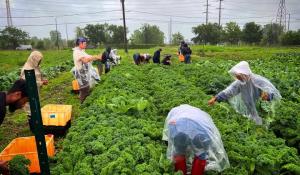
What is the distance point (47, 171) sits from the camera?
16.1 ft

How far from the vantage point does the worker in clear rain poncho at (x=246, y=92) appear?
717 cm

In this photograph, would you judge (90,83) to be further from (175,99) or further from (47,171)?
(47,171)

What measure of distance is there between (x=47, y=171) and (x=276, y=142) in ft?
13.2

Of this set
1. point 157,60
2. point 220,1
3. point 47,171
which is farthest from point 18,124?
point 220,1

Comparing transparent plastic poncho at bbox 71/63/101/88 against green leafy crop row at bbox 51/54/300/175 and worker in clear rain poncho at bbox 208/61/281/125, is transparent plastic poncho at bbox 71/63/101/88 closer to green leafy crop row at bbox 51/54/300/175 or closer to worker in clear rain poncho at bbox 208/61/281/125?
green leafy crop row at bbox 51/54/300/175

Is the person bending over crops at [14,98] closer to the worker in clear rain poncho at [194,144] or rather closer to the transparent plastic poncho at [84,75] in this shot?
the worker in clear rain poncho at [194,144]

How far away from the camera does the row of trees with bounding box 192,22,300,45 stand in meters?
64.2

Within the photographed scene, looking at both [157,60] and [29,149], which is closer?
[29,149]

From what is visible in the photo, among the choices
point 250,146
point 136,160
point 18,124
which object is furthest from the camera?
point 18,124

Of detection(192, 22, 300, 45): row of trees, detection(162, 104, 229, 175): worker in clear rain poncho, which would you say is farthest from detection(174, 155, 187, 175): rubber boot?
detection(192, 22, 300, 45): row of trees

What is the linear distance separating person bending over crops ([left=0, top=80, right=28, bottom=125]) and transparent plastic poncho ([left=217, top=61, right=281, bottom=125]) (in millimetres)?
4398

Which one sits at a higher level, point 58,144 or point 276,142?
point 276,142

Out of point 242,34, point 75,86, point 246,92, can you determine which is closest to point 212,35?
point 242,34

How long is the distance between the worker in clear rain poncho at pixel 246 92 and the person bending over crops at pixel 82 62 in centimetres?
483
